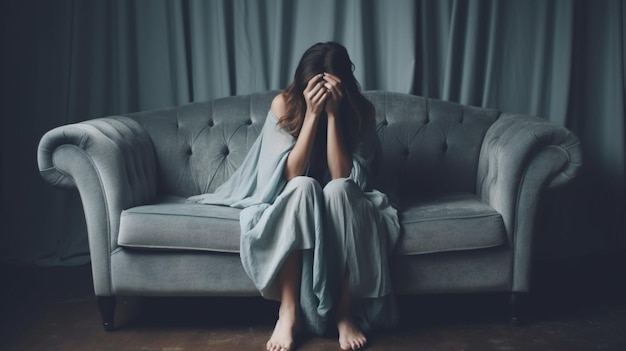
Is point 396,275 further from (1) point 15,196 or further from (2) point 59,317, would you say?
(1) point 15,196

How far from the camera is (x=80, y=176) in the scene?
204cm

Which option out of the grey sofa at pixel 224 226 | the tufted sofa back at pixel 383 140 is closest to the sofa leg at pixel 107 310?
the grey sofa at pixel 224 226

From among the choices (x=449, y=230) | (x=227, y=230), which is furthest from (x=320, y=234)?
(x=449, y=230)

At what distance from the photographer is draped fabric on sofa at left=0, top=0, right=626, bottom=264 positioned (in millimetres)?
2857

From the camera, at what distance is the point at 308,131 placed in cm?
212

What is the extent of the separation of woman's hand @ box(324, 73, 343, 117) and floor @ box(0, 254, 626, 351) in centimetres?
74

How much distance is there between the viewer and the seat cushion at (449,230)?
2.02m

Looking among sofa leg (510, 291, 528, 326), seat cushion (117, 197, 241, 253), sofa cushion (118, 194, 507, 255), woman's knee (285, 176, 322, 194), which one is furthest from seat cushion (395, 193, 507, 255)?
seat cushion (117, 197, 241, 253)

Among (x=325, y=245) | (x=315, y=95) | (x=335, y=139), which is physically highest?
(x=315, y=95)

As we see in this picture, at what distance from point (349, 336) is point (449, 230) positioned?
453 mm

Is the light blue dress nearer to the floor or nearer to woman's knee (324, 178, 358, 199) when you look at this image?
woman's knee (324, 178, 358, 199)

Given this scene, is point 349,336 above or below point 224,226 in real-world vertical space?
below

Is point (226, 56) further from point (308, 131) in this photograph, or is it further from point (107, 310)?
point (107, 310)

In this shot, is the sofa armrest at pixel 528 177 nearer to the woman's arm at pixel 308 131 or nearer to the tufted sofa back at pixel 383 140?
the tufted sofa back at pixel 383 140
